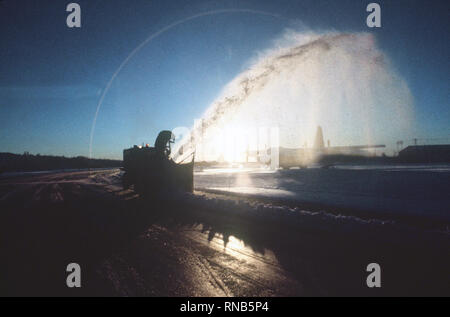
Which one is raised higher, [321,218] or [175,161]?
[175,161]

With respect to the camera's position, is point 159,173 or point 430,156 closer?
point 159,173

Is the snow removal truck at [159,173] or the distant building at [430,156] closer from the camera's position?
the snow removal truck at [159,173]

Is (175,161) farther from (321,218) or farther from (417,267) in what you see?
(417,267)

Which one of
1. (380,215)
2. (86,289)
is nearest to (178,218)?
(86,289)

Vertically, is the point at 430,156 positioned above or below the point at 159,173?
above

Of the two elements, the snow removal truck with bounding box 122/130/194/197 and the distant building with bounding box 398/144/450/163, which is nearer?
the snow removal truck with bounding box 122/130/194/197

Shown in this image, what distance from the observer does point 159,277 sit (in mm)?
3438

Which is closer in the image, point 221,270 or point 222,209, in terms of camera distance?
point 221,270
